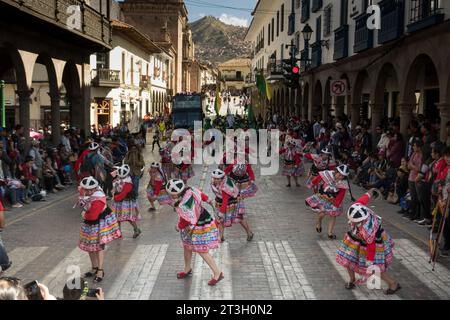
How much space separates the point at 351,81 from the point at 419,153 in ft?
36.7

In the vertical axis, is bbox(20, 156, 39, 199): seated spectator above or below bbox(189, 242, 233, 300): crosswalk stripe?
above

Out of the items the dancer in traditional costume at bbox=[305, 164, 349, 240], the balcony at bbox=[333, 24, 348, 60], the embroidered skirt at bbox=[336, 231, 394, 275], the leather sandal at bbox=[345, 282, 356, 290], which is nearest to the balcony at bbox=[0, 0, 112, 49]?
the dancer in traditional costume at bbox=[305, 164, 349, 240]

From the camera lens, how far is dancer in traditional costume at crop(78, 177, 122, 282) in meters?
7.90

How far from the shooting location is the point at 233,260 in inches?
356

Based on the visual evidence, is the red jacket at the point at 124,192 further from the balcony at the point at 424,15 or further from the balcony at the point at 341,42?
the balcony at the point at 341,42

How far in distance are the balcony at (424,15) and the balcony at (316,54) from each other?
12.6 meters

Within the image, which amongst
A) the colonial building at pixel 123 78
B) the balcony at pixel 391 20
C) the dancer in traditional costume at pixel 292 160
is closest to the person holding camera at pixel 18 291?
the dancer in traditional costume at pixel 292 160

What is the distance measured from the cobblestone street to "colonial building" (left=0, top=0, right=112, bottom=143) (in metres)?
5.89

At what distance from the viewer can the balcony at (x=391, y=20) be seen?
55.1 ft

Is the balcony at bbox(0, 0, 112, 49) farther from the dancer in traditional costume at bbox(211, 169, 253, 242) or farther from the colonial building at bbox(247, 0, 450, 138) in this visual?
the colonial building at bbox(247, 0, 450, 138)

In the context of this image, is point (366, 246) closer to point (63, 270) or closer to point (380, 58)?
point (63, 270)

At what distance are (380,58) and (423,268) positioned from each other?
12.0 m

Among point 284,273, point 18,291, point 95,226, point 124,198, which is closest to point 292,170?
point 124,198
